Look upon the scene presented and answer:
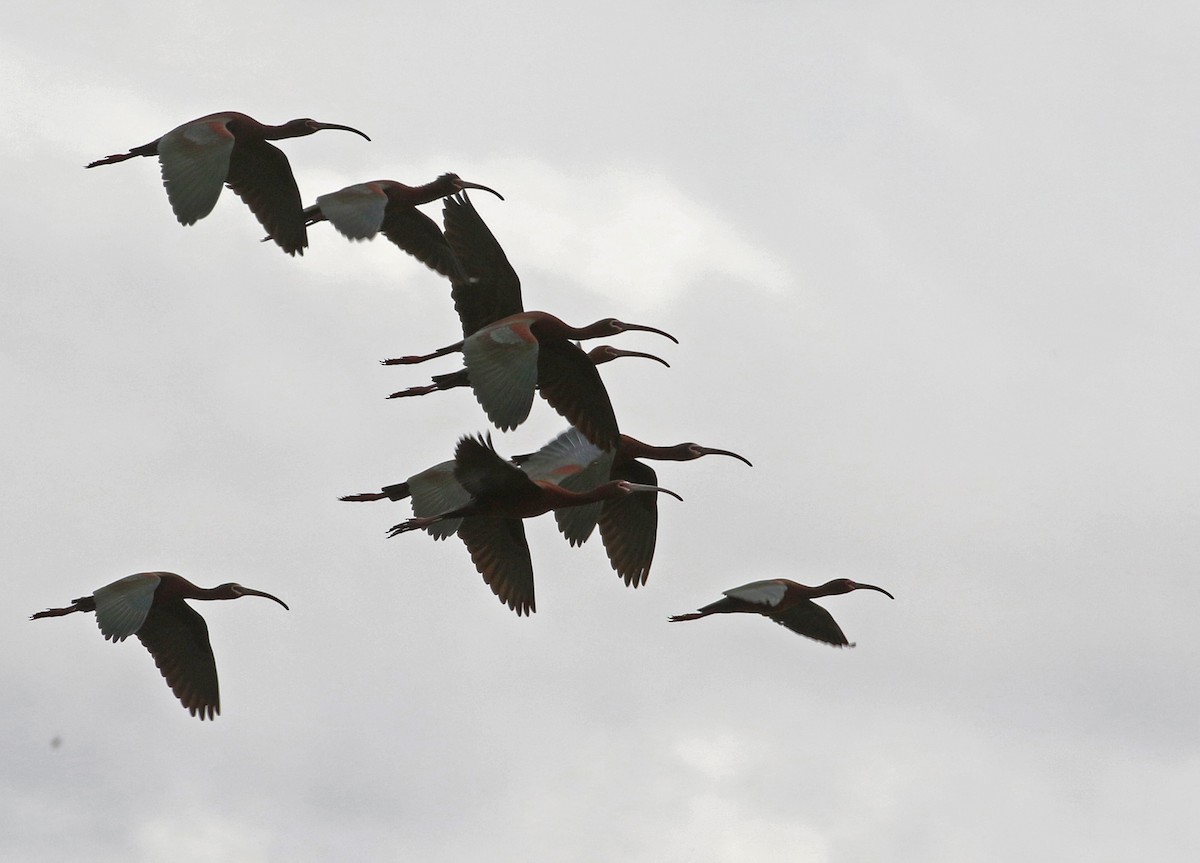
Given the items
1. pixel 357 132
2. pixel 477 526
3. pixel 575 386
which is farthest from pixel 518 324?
pixel 357 132

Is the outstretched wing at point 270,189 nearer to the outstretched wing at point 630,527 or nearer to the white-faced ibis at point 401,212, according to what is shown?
the white-faced ibis at point 401,212

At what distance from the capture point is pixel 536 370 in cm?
2430

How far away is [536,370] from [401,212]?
4.65 metres

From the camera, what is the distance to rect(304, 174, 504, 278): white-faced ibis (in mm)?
25891

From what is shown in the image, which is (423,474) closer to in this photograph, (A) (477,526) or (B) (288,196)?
(A) (477,526)

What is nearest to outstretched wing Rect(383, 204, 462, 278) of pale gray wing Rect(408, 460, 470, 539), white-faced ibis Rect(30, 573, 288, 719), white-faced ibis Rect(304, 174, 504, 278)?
white-faced ibis Rect(304, 174, 504, 278)

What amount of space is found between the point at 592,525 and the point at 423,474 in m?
2.35

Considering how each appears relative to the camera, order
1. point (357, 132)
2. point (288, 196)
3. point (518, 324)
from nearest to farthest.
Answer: point (518, 324), point (288, 196), point (357, 132)

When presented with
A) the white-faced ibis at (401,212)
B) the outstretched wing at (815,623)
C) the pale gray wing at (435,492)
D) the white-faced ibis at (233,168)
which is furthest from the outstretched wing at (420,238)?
the outstretched wing at (815,623)

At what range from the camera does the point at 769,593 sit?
88.9 feet

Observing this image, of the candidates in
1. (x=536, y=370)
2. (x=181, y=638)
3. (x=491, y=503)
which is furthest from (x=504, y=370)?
(x=181, y=638)

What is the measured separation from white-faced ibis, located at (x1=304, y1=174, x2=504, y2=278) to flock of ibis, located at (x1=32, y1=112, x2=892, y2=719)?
2 centimetres

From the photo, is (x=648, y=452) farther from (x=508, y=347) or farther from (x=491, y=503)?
(x=508, y=347)

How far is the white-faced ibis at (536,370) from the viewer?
78.4 feet
